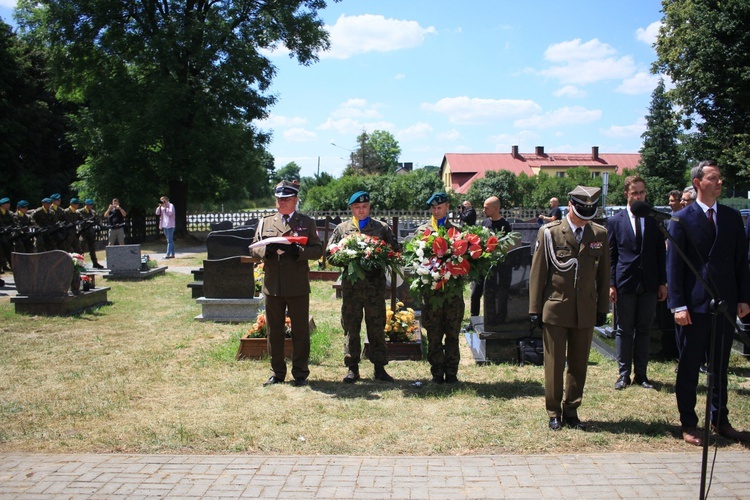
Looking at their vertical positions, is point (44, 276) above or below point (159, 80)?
below

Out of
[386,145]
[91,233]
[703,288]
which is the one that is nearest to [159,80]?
[91,233]

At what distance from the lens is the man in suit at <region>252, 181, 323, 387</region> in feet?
21.9

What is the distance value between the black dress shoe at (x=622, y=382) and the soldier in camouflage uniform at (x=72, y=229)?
Result: 16.0 metres

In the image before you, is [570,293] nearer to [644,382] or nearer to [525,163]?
[644,382]

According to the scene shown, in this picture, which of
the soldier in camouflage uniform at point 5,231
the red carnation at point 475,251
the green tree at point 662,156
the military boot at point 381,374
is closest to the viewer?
the red carnation at point 475,251

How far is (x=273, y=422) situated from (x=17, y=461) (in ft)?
6.64

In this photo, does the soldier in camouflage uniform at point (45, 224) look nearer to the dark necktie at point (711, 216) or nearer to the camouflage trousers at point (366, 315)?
the camouflage trousers at point (366, 315)

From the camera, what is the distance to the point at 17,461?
486 centimetres

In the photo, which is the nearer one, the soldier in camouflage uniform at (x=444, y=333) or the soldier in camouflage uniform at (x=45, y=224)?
the soldier in camouflage uniform at (x=444, y=333)

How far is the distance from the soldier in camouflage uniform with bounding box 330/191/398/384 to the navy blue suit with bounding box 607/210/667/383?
2464 millimetres

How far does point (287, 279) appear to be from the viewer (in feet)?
21.9

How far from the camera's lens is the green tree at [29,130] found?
1296 inches

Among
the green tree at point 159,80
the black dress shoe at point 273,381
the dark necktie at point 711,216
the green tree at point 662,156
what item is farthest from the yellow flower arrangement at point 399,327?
the green tree at point 662,156

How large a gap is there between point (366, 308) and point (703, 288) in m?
3.34
